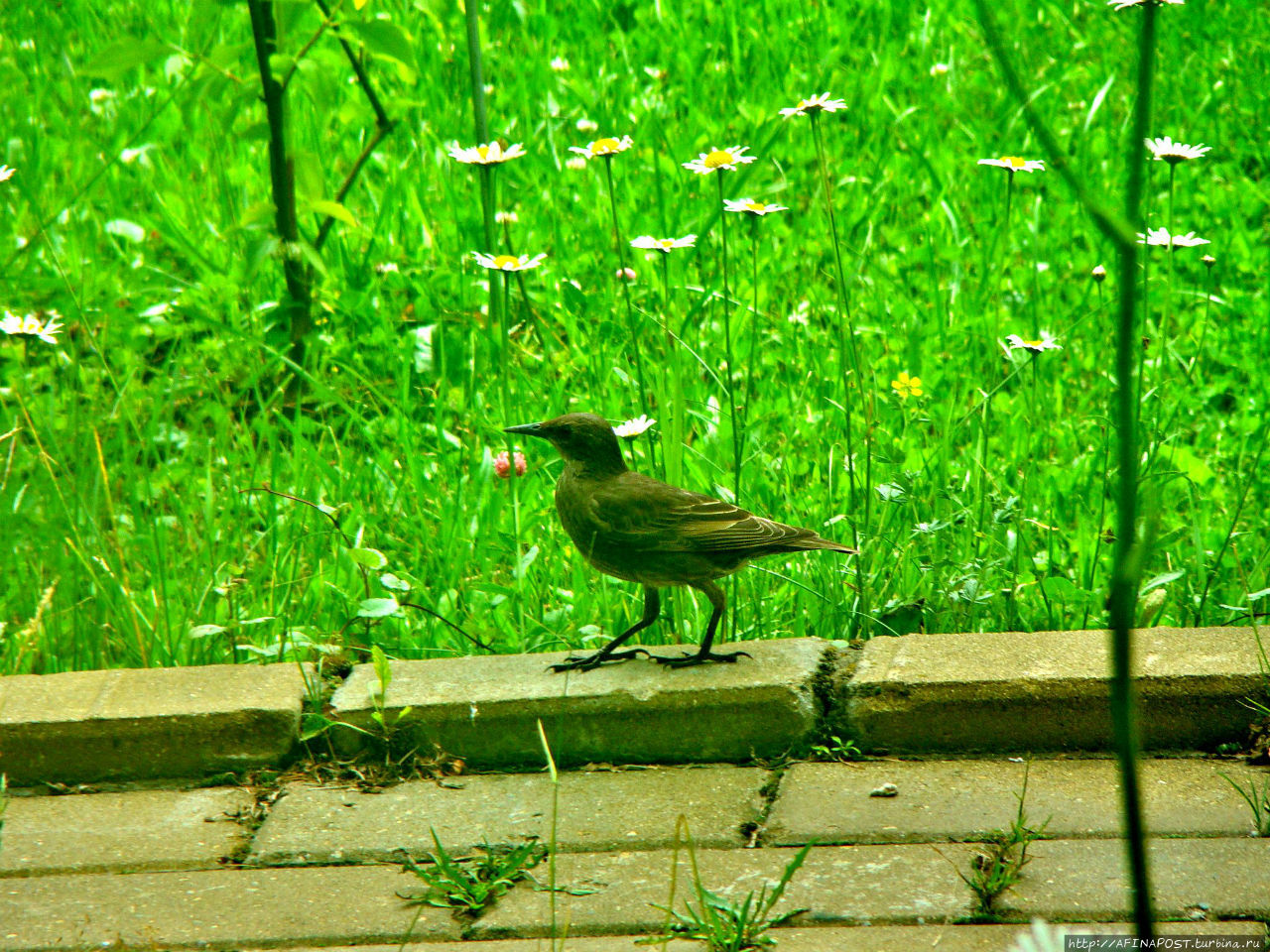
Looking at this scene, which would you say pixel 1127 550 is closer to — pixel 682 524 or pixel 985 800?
pixel 985 800

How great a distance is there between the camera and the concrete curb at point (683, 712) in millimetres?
2773

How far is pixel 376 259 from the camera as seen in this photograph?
556cm

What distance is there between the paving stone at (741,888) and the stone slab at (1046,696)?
0.45 m

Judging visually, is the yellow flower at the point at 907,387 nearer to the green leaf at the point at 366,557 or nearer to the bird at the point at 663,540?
the bird at the point at 663,540

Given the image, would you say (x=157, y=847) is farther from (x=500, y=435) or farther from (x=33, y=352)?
(x=33, y=352)

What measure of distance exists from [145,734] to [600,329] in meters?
2.54

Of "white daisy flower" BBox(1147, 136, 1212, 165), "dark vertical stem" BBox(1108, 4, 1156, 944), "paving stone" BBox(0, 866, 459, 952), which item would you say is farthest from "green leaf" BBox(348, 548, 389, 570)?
"dark vertical stem" BBox(1108, 4, 1156, 944)

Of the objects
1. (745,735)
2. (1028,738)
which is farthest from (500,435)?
(1028,738)

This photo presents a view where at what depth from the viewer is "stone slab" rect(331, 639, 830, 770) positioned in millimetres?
2861

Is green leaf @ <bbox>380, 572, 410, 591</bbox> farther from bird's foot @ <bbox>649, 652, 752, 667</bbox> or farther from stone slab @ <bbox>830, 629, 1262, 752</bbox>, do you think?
stone slab @ <bbox>830, 629, 1262, 752</bbox>

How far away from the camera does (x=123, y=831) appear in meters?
2.65

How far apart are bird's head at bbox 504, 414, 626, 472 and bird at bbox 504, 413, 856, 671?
0.08 meters

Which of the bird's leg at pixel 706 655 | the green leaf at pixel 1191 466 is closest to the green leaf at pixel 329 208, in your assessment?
the bird's leg at pixel 706 655

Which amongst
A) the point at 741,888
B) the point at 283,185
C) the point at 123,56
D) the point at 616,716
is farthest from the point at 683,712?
the point at 123,56
